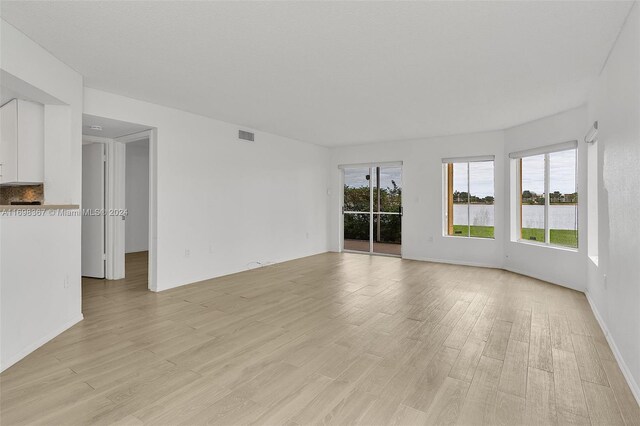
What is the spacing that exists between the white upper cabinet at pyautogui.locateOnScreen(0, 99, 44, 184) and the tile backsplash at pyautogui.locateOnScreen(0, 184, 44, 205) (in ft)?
2.00

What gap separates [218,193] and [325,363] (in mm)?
3789

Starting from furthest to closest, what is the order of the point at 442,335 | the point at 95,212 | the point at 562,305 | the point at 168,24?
the point at 95,212
the point at 562,305
the point at 442,335
the point at 168,24

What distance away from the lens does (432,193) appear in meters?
7.09

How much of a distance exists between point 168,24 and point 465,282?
5029 millimetres

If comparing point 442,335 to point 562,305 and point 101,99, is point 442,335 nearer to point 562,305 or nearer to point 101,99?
point 562,305

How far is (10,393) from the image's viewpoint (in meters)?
2.18

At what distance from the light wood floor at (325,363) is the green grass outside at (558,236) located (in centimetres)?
89

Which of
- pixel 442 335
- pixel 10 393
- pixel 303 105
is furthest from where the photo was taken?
pixel 303 105

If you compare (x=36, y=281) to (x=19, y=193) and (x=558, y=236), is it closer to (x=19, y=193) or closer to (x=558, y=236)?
(x=19, y=193)

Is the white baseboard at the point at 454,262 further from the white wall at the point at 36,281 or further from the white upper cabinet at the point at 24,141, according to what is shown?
the white upper cabinet at the point at 24,141

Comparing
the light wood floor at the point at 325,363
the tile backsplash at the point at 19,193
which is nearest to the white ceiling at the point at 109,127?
the tile backsplash at the point at 19,193

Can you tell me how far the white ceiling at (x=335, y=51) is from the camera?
7.94 ft

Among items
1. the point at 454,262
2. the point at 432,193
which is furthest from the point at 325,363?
the point at 432,193

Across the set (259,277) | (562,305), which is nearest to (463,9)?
(562,305)
